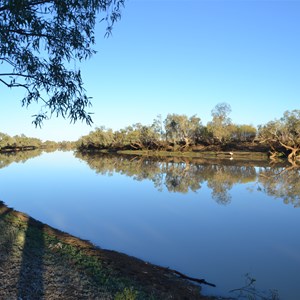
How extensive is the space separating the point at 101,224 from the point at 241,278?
5628mm

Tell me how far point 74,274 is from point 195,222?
6491mm

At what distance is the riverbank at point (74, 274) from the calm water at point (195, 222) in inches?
37.9

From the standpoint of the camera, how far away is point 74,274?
4.75m

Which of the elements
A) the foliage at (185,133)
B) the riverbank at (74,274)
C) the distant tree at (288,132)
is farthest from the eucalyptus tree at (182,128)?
the riverbank at (74,274)

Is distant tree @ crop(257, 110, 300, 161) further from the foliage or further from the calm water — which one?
the calm water

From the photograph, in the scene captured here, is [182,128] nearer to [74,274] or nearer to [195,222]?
[195,222]

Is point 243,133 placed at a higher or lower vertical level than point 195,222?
higher

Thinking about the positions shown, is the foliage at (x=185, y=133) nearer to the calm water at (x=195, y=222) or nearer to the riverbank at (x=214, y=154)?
the riverbank at (x=214, y=154)

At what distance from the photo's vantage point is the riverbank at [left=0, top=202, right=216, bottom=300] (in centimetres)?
408

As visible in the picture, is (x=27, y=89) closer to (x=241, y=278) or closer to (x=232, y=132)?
(x=241, y=278)

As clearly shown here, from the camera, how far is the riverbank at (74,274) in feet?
13.4

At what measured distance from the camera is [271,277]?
608 centimetres

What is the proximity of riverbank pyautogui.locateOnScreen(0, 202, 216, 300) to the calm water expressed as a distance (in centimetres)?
96

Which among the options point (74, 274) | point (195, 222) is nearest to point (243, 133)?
point (195, 222)
